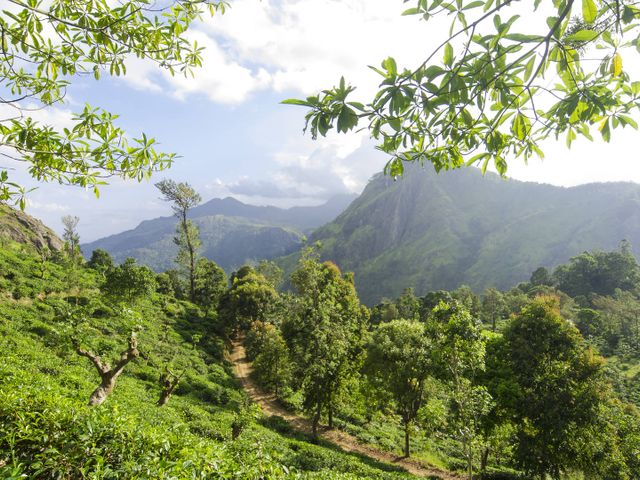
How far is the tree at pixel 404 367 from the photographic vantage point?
2183 cm

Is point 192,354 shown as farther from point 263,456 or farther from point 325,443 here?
point 263,456

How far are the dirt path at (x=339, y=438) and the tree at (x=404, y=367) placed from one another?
4.50 feet

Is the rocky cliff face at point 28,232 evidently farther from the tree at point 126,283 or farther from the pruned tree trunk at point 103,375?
the pruned tree trunk at point 103,375

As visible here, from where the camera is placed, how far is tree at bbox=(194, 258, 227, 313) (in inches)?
1960

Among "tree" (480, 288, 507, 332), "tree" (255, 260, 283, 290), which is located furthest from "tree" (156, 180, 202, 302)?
"tree" (480, 288, 507, 332)

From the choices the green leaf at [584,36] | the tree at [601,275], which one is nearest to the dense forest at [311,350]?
the green leaf at [584,36]

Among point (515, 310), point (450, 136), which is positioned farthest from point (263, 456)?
point (515, 310)

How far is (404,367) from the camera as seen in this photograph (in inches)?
864

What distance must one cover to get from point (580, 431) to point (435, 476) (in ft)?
27.4

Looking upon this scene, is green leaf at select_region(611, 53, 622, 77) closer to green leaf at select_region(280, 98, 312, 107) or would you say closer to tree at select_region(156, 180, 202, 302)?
green leaf at select_region(280, 98, 312, 107)

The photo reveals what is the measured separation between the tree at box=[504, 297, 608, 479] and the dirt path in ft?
18.5

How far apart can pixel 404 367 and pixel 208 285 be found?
36.8m

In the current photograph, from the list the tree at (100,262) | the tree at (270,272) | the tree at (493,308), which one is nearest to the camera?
the tree at (100,262)

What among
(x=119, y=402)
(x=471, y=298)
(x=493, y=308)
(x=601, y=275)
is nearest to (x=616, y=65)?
(x=119, y=402)
